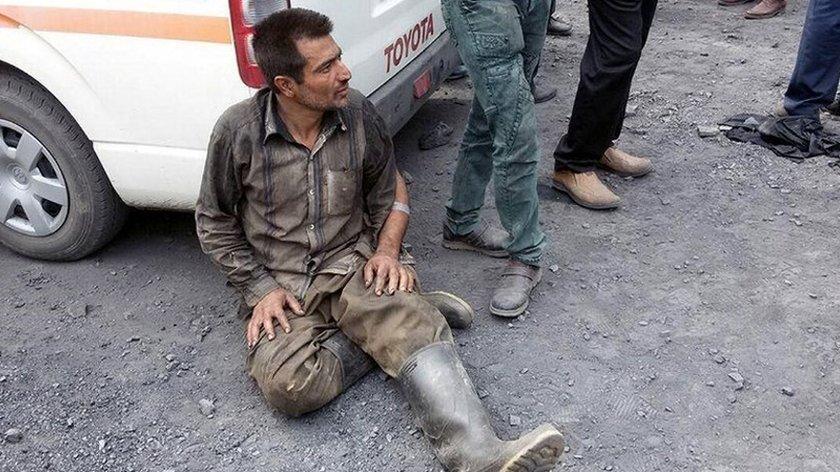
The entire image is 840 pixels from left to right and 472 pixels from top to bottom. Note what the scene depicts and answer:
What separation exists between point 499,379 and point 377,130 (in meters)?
0.97

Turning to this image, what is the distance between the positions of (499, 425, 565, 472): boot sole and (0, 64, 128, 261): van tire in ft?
6.79

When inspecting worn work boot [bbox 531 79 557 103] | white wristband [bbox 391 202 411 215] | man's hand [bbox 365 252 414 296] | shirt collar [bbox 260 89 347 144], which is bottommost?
worn work boot [bbox 531 79 557 103]

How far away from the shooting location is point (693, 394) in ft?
9.12

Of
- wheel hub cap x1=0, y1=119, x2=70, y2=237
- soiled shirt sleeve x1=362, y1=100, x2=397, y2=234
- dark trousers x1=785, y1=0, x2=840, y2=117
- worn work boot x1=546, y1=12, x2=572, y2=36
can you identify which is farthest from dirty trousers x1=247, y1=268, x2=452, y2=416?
worn work boot x1=546, y1=12, x2=572, y2=36

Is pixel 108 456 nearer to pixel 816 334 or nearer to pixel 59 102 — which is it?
pixel 59 102

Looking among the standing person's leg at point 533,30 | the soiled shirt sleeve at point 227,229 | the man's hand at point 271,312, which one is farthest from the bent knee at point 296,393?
the standing person's leg at point 533,30

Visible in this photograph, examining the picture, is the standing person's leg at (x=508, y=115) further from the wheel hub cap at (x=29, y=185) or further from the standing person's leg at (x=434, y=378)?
the wheel hub cap at (x=29, y=185)

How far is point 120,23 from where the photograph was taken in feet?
9.61

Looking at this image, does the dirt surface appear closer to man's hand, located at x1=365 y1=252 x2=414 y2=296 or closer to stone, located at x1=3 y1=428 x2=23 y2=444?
stone, located at x1=3 y1=428 x2=23 y2=444

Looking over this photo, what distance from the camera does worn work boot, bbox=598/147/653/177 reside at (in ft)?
13.7

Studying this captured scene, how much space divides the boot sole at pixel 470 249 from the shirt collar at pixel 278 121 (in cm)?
102

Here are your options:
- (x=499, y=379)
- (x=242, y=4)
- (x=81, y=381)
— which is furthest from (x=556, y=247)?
(x=81, y=381)

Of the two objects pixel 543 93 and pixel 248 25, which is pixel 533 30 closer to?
pixel 248 25

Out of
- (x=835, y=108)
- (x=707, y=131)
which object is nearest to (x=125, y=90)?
(x=707, y=131)
